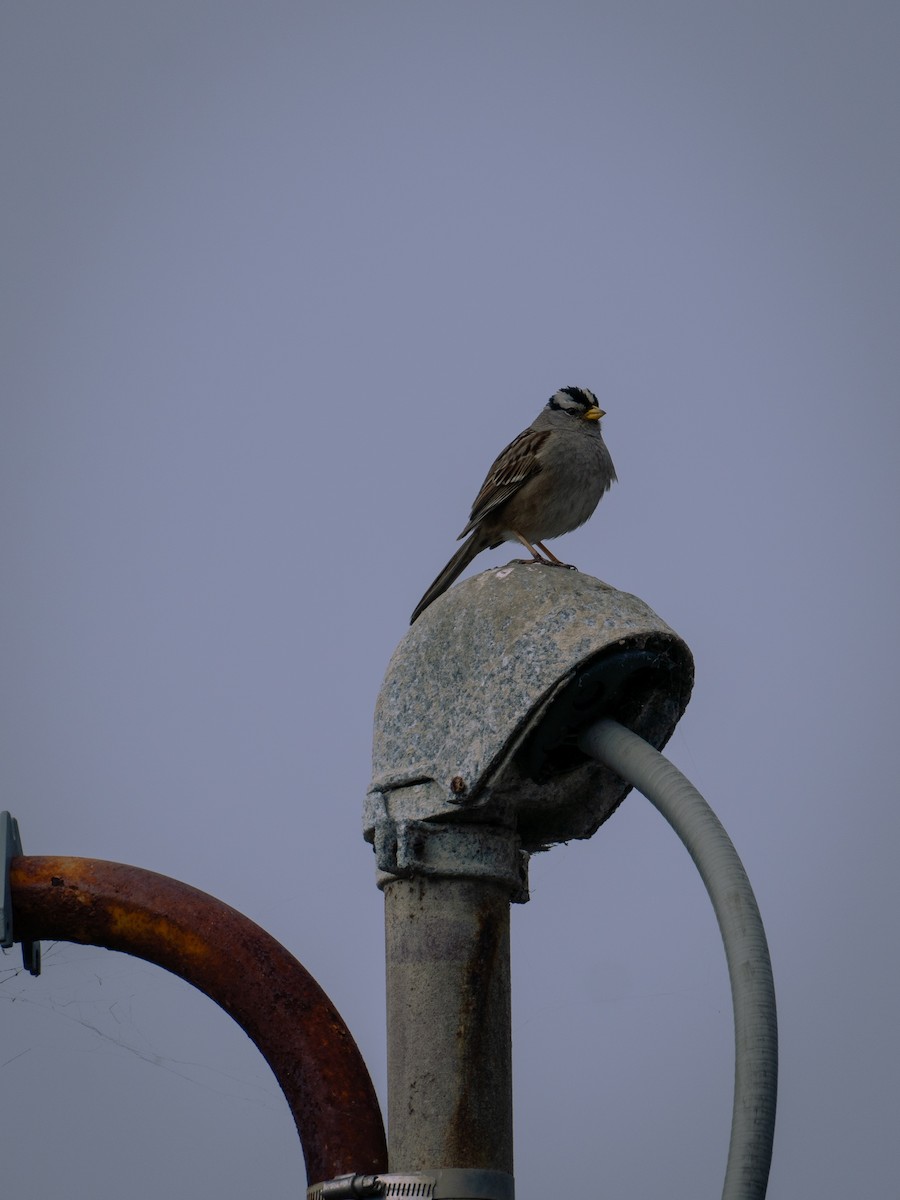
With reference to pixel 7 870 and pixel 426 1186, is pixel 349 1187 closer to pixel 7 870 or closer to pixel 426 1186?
pixel 426 1186

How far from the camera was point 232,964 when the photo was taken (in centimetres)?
318

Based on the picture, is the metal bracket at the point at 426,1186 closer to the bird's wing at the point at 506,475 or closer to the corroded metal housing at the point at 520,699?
the corroded metal housing at the point at 520,699

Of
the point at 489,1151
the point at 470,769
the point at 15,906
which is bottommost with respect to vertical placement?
the point at 489,1151

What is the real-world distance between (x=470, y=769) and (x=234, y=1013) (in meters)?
0.63

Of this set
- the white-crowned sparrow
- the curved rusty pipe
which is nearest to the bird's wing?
the white-crowned sparrow

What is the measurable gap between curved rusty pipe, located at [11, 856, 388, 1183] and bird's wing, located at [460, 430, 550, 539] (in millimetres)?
3436

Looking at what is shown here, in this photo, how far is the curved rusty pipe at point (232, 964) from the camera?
3.15m

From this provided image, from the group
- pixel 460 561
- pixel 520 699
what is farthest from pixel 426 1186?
pixel 460 561

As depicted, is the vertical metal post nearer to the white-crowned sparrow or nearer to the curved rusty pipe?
the curved rusty pipe

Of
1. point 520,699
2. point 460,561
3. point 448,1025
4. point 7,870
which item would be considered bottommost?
point 448,1025

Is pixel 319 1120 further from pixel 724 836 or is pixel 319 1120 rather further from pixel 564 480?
pixel 564 480

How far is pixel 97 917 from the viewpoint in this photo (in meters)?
3.19

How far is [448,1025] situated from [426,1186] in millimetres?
290

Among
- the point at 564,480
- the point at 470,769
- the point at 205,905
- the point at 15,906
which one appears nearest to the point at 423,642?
the point at 470,769
